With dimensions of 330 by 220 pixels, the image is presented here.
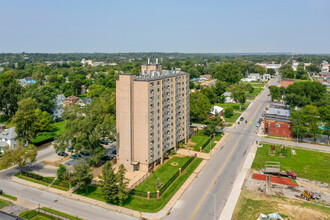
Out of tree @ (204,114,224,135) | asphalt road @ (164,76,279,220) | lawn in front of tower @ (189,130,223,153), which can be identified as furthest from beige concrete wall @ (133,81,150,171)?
tree @ (204,114,224,135)

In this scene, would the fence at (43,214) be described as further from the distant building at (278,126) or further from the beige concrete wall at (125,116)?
the distant building at (278,126)

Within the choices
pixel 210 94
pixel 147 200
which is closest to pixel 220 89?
pixel 210 94

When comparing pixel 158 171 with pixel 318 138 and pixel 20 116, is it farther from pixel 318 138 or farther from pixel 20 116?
pixel 318 138

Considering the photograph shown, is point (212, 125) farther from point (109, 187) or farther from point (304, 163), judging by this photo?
point (109, 187)

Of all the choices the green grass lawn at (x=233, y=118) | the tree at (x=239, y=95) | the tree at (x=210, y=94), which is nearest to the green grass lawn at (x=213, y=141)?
the green grass lawn at (x=233, y=118)

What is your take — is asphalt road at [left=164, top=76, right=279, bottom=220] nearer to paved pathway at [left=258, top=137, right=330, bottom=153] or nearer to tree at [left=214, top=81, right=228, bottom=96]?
paved pathway at [left=258, top=137, right=330, bottom=153]
